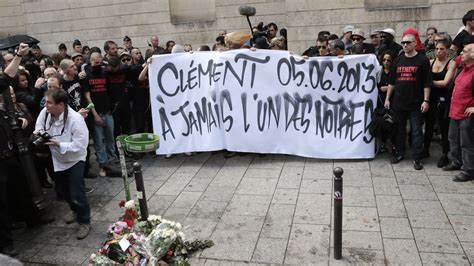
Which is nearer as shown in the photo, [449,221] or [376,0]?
[449,221]

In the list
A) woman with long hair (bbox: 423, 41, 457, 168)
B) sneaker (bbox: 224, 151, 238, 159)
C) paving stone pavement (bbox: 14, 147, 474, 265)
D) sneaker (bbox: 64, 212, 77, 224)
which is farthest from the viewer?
sneaker (bbox: 224, 151, 238, 159)

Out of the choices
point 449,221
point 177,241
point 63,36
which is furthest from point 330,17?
point 63,36

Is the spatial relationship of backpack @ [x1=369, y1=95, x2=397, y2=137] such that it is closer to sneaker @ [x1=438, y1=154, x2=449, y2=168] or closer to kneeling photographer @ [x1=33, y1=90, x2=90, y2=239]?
sneaker @ [x1=438, y1=154, x2=449, y2=168]

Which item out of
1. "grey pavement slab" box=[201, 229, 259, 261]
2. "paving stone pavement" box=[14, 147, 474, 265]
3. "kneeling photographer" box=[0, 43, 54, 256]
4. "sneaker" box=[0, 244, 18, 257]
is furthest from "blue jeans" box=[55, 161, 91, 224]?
"grey pavement slab" box=[201, 229, 259, 261]

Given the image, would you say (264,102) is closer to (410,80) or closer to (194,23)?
(410,80)

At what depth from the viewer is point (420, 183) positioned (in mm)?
5469

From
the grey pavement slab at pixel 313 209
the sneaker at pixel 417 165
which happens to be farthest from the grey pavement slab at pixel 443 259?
the sneaker at pixel 417 165

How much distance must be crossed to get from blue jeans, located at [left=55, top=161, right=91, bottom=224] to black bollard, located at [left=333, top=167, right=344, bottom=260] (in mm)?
2907

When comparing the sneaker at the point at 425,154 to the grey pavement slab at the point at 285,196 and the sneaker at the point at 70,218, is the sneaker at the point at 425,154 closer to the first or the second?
the grey pavement slab at the point at 285,196

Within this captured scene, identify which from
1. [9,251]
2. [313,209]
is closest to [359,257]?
[313,209]

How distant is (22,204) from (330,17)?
345 inches

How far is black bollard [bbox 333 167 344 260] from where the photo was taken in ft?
11.7

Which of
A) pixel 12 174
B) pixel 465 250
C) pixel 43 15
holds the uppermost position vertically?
pixel 43 15

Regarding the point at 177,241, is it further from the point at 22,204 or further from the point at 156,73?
the point at 156,73
